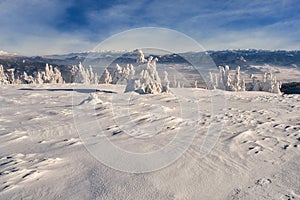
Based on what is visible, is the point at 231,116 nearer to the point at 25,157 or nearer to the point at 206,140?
the point at 206,140

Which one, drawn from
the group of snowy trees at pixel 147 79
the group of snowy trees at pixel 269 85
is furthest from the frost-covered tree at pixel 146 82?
the group of snowy trees at pixel 269 85

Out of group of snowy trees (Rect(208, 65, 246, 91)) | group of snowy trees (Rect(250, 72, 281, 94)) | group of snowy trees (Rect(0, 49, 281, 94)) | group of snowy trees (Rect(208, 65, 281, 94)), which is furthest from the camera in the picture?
group of snowy trees (Rect(208, 65, 246, 91))

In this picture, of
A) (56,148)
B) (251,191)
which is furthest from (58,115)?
(251,191)

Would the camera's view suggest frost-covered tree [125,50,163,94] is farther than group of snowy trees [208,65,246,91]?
No

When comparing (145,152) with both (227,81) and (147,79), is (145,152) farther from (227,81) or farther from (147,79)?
(227,81)

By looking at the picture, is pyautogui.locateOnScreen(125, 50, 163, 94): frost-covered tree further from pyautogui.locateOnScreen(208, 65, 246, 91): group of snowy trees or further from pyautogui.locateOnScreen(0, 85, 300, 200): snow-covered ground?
pyautogui.locateOnScreen(208, 65, 246, 91): group of snowy trees

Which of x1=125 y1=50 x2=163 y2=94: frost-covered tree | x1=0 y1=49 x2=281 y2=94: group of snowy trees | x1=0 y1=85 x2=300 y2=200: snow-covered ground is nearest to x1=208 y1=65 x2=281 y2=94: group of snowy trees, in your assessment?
x1=0 y1=49 x2=281 y2=94: group of snowy trees

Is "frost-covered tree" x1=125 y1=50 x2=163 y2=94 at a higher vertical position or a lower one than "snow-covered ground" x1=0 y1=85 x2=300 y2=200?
higher
